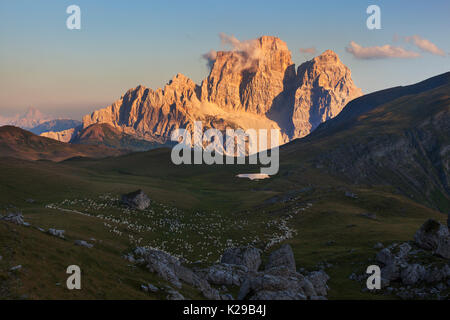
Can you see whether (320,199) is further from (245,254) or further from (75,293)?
(75,293)

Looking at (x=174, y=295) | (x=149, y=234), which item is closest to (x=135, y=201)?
(x=149, y=234)

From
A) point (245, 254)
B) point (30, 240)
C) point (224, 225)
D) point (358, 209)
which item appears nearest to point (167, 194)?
point (224, 225)

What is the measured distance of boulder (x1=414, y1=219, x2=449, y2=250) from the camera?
61.8 meters

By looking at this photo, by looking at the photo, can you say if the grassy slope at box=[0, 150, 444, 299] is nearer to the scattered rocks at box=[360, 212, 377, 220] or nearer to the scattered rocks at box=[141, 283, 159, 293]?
the scattered rocks at box=[141, 283, 159, 293]

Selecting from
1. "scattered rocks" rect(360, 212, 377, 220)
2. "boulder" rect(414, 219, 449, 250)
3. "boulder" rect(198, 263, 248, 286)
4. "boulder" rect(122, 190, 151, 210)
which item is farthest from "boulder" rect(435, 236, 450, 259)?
"boulder" rect(122, 190, 151, 210)

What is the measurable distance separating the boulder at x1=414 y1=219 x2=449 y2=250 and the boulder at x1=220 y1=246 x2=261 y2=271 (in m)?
26.7

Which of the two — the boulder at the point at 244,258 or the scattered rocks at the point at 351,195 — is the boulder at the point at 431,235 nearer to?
the boulder at the point at 244,258

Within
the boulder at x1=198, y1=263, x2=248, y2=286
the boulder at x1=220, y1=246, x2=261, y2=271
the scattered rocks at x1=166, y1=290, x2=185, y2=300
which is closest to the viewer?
the scattered rocks at x1=166, y1=290, x2=185, y2=300

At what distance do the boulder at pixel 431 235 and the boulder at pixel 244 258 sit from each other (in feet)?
87.7

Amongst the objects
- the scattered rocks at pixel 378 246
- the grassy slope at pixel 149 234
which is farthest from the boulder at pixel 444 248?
the scattered rocks at pixel 378 246

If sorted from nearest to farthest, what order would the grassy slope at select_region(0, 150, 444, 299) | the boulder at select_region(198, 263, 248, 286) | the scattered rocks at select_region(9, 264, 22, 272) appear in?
the scattered rocks at select_region(9, 264, 22, 272), the grassy slope at select_region(0, 150, 444, 299), the boulder at select_region(198, 263, 248, 286)
